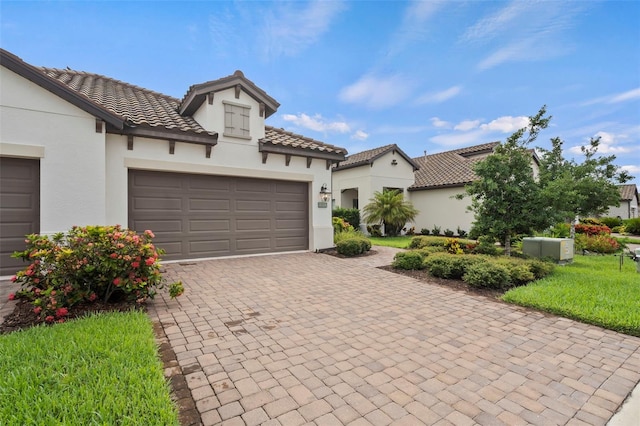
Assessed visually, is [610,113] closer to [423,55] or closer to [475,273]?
[423,55]

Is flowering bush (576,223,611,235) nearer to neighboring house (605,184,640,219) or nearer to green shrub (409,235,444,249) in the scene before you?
green shrub (409,235,444,249)

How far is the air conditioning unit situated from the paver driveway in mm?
5575

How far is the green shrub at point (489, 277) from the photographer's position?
6.28m

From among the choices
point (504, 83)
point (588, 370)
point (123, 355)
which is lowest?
point (588, 370)

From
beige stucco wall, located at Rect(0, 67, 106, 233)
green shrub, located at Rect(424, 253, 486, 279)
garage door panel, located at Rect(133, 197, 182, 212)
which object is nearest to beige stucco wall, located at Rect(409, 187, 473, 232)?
green shrub, located at Rect(424, 253, 486, 279)

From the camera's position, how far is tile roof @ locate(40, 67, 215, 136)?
8.20m

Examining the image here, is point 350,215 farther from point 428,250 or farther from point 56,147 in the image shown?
point 56,147

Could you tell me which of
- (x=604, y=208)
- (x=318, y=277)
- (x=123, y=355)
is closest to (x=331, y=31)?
(x=318, y=277)

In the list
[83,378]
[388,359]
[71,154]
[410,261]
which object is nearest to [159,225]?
[71,154]

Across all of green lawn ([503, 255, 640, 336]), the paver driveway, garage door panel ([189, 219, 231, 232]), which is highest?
garage door panel ([189, 219, 231, 232])

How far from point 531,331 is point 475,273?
2.35m

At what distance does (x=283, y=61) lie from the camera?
37.0 ft

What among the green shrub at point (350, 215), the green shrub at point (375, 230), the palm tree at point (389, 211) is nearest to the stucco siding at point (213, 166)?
the palm tree at point (389, 211)

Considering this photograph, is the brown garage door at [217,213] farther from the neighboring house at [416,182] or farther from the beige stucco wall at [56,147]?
the neighboring house at [416,182]
